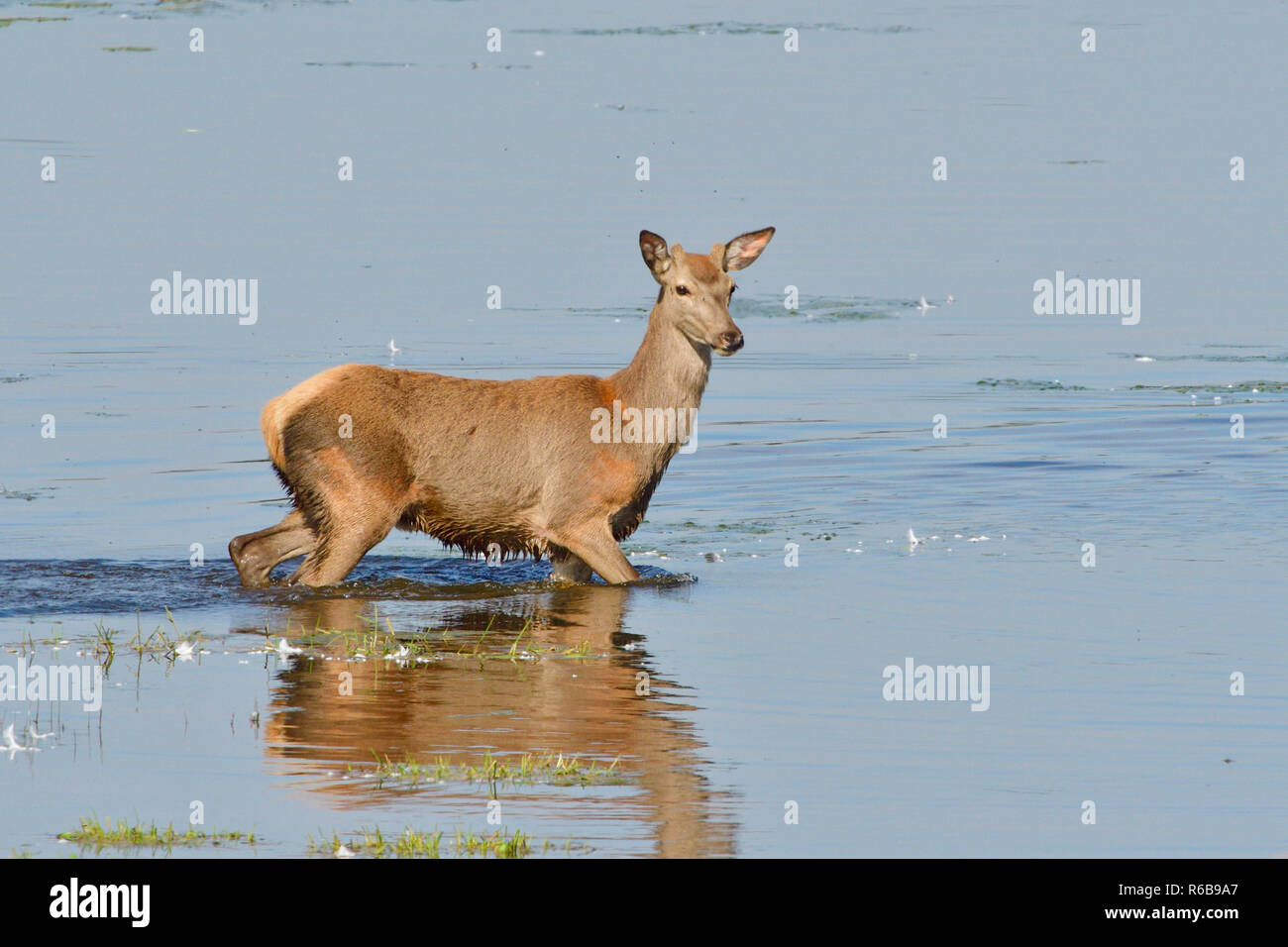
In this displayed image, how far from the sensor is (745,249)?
1309 centimetres

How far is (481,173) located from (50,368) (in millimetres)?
11707

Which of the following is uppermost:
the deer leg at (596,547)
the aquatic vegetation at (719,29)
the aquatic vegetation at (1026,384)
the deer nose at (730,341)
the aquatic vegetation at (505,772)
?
the aquatic vegetation at (719,29)

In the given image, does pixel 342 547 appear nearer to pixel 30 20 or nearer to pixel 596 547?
pixel 596 547

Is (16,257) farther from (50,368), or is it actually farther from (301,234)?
(50,368)

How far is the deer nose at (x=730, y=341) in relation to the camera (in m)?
12.3

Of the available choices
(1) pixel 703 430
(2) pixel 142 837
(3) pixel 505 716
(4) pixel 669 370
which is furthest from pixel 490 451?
(1) pixel 703 430

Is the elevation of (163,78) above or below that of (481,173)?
above

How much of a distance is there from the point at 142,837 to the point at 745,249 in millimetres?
6694

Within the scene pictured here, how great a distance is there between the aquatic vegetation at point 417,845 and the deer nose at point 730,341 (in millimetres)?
5296

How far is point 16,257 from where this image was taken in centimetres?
2512

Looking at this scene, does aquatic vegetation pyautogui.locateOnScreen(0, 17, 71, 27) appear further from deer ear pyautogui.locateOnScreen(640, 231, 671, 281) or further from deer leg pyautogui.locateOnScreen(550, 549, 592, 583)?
deer ear pyautogui.locateOnScreen(640, 231, 671, 281)

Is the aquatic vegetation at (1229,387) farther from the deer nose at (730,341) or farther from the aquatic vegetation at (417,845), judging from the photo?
the aquatic vegetation at (417,845)

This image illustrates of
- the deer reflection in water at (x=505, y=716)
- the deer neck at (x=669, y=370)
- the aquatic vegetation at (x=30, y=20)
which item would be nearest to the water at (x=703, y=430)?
the deer reflection in water at (x=505, y=716)
